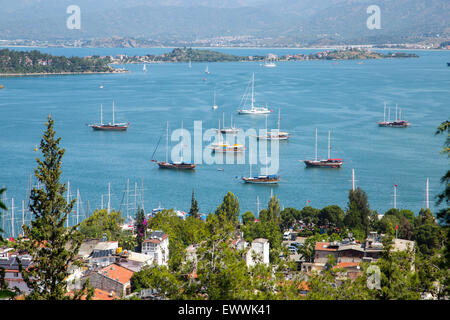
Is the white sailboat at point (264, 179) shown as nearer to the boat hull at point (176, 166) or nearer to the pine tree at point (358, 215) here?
the boat hull at point (176, 166)

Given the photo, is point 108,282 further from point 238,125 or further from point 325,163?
point 238,125

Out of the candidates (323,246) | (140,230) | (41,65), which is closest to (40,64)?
(41,65)

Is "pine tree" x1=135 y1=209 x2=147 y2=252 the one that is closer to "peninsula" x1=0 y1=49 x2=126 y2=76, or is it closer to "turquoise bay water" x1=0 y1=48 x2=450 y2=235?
"turquoise bay water" x1=0 y1=48 x2=450 y2=235

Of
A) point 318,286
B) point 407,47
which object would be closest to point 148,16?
point 407,47

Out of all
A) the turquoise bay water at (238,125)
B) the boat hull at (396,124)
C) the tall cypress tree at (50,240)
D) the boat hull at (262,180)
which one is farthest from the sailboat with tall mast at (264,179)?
the tall cypress tree at (50,240)
